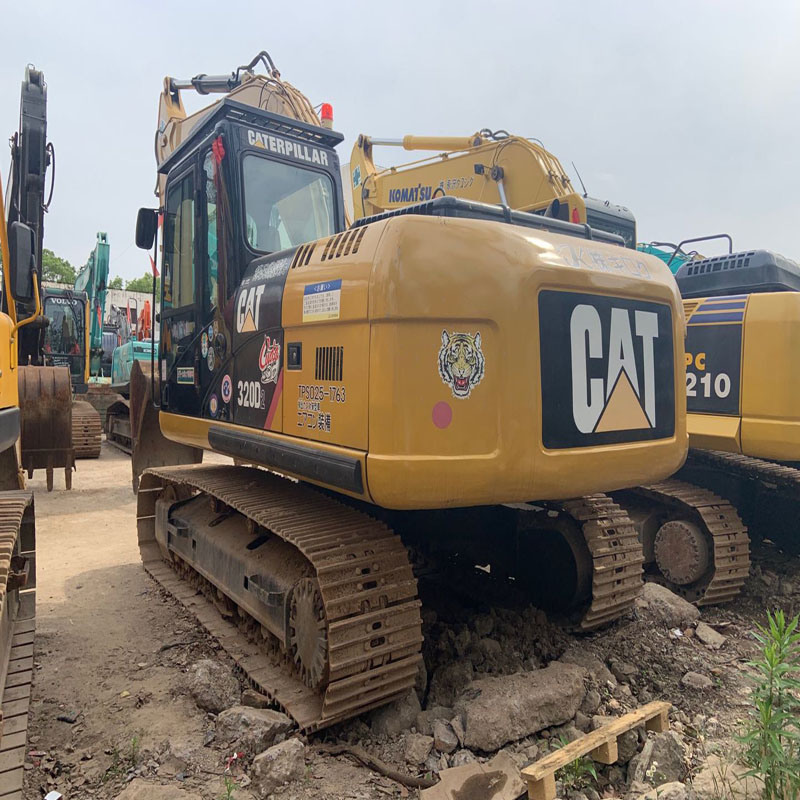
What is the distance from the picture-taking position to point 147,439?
261 inches

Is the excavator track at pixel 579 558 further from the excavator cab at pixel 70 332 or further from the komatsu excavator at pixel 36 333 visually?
the excavator cab at pixel 70 332

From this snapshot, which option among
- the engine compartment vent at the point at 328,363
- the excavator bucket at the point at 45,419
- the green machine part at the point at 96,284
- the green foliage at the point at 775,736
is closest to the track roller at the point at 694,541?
the green foliage at the point at 775,736

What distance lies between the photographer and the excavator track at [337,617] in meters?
2.72

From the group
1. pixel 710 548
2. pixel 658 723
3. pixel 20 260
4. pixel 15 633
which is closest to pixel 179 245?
pixel 20 260

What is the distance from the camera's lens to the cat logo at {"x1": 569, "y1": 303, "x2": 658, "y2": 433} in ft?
8.98

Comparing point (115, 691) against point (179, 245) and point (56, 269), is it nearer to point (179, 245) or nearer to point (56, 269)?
point (179, 245)

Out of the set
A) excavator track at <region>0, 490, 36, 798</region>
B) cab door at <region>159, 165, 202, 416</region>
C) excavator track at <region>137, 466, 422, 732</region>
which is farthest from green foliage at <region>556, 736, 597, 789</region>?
cab door at <region>159, 165, 202, 416</region>

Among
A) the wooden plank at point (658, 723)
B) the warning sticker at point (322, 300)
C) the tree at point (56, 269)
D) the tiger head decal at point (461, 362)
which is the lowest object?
the wooden plank at point (658, 723)

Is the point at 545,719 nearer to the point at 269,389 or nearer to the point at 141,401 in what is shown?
the point at 269,389

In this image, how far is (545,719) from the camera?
9.37 feet

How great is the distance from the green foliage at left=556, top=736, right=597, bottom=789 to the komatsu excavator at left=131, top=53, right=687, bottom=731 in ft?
2.38

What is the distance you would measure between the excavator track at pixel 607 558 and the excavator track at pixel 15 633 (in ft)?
8.49

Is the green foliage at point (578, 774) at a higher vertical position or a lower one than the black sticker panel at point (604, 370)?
lower

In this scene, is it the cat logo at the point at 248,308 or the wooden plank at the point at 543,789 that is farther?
the cat logo at the point at 248,308
